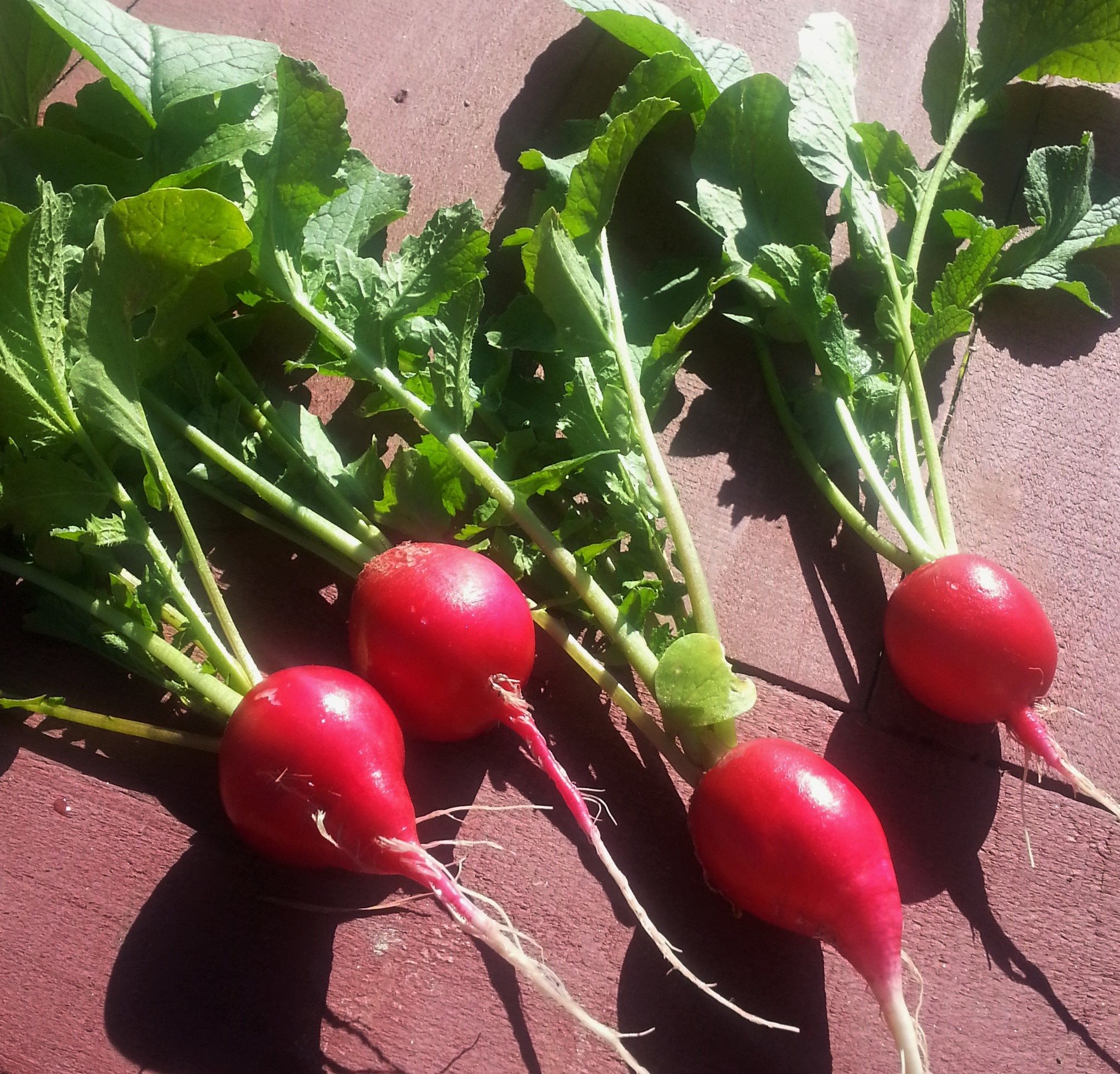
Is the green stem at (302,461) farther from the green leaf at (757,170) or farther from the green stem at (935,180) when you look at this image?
Answer: the green stem at (935,180)

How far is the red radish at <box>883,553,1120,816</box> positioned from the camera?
1.25 meters

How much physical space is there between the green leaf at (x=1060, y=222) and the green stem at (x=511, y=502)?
867 millimetres

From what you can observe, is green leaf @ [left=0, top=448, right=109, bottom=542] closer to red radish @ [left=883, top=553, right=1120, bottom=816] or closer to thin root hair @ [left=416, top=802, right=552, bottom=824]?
thin root hair @ [left=416, top=802, right=552, bottom=824]

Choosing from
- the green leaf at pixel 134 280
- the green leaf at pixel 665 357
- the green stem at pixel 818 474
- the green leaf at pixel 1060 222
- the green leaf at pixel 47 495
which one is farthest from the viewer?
the green leaf at pixel 1060 222

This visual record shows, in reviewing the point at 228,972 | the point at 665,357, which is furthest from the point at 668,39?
the point at 228,972

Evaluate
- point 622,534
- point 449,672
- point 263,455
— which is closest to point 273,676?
point 449,672

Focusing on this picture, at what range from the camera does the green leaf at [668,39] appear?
1.47 meters

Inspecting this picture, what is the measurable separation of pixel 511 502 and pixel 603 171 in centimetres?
47

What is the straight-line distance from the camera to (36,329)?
1146mm

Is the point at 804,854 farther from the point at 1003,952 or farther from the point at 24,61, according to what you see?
the point at 24,61

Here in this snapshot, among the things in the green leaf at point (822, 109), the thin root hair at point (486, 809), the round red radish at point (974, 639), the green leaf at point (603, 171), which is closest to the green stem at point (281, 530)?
the thin root hair at point (486, 809)

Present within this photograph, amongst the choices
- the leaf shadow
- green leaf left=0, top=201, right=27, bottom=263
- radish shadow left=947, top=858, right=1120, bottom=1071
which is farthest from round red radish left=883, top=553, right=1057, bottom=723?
green leaf left=0, top=201, right=27, bottom=263

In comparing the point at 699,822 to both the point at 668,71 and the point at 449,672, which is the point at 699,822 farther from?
the point at 668,71

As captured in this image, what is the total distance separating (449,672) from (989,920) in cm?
82
